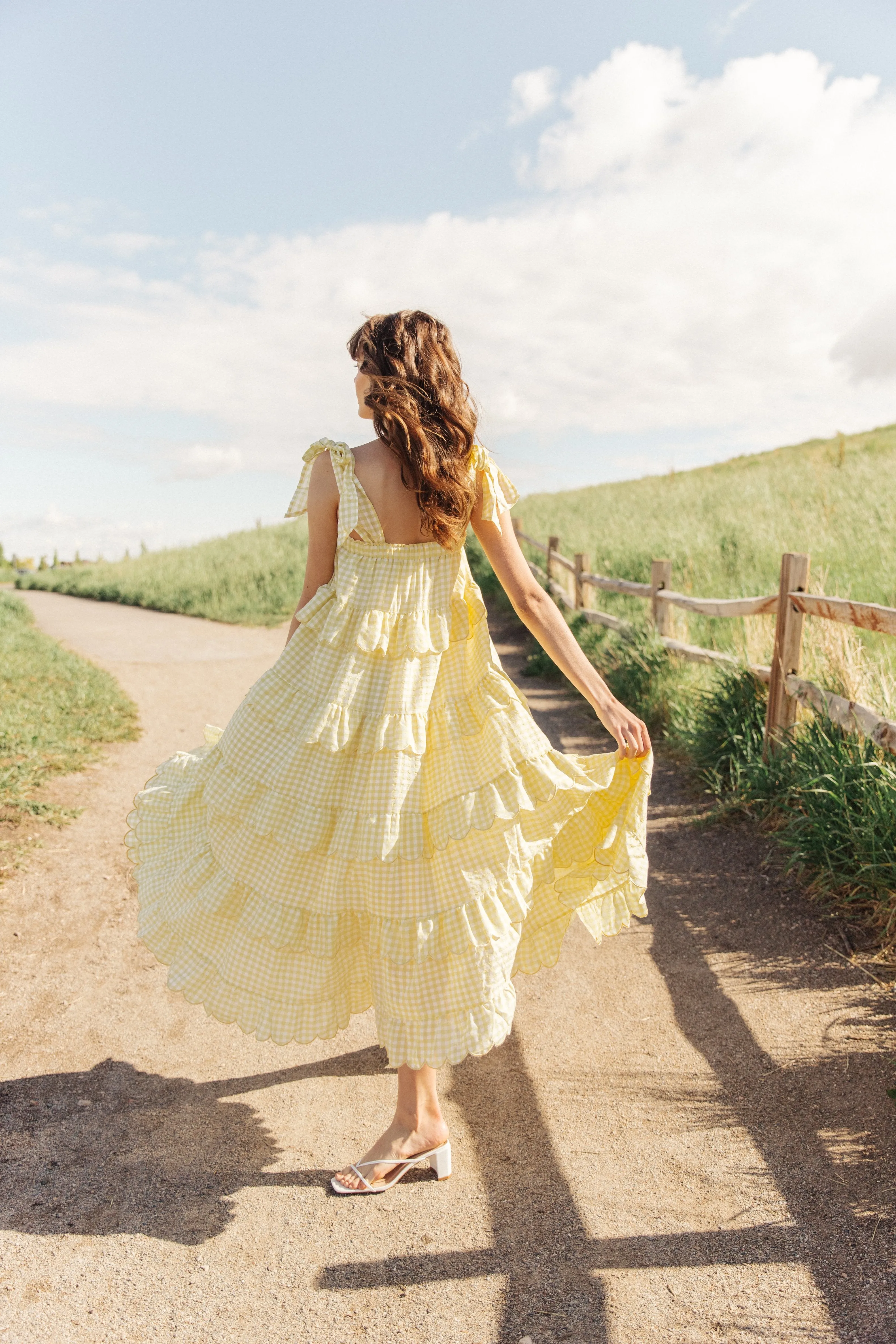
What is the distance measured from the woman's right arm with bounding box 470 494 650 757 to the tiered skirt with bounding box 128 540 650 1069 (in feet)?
0.31

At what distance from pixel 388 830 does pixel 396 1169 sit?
1003 millimetres

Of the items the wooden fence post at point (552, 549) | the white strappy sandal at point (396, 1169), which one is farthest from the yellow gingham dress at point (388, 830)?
the wooden fence post at point (552, 549)

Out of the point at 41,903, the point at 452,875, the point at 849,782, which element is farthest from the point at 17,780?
the point at 849,782

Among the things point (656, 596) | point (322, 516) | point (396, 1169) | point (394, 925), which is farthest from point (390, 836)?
point (656, 596)

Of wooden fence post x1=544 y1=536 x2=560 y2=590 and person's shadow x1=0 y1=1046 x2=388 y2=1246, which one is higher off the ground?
wooden fence post x1=544 y1=536 x2=560 y2=590

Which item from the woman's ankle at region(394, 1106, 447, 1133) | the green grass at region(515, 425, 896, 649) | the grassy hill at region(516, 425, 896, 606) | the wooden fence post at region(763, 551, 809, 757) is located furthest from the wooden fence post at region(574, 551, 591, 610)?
the woman's ankle at region(394, 1106, 447, 1133)

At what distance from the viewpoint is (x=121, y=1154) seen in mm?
2496

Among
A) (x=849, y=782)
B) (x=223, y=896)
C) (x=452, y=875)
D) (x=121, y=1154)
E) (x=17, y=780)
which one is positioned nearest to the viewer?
(x=452, y=875)

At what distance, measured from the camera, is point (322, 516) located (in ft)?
7.60

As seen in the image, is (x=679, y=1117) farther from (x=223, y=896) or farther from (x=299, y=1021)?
(x=223, y=896)

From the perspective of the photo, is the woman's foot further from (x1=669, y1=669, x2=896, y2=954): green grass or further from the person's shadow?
(x1=669, y1=669, x2=896, y2=954): green grass

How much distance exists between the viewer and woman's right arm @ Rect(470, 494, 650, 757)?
93.5 inches

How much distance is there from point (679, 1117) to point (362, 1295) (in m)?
1.11

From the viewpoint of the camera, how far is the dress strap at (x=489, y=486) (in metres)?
2.36
